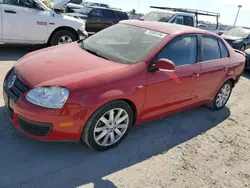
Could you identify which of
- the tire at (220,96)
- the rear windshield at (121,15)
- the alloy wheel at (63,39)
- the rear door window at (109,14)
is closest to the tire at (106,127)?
the tire at (220,96)

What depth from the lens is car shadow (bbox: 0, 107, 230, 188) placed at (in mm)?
2643

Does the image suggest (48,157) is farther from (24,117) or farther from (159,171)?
(159,171)

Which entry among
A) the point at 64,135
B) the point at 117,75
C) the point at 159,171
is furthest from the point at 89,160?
the point at 117,75

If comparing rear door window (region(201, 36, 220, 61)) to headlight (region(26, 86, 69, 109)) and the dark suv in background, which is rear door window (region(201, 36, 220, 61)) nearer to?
headlight (region(26, 86, 69, 109))

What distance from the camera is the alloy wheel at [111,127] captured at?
121 inches

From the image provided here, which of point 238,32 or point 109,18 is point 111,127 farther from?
point 238,32

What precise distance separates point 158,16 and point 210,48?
7.23 meters

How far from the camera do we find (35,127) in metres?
2.78

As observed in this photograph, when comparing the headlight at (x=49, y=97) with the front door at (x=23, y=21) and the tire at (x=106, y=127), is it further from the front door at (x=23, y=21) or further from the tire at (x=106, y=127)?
the front door at (x=23, y=21)

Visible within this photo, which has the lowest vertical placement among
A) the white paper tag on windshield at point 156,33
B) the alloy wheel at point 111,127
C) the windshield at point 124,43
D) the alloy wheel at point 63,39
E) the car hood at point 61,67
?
the alloy wheel at point 111,127

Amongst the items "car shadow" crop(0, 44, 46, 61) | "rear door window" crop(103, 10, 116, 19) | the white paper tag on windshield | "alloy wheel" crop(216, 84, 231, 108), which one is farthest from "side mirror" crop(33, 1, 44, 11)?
"rear door window" crop(103, 10, 116, 19)

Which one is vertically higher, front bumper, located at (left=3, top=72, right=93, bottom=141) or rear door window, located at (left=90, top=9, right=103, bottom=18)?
rear door window, located at (left=90, top=9, right=103, bottom=18)

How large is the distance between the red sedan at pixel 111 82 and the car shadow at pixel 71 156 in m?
0.21

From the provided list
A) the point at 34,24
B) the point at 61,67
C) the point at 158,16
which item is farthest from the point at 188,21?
the point at 61,67
